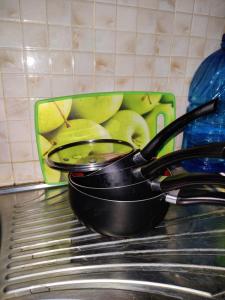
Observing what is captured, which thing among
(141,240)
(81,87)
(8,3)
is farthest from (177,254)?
(8,3)

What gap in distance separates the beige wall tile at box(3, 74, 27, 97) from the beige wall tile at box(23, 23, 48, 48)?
0.29 ft

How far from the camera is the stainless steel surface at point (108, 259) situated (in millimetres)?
426

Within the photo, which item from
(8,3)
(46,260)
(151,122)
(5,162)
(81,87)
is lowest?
(46,260)

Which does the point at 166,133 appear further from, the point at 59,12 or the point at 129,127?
the point at 59,12

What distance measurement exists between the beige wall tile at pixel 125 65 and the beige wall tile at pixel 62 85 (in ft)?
0.49

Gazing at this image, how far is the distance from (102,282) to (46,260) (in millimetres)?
134

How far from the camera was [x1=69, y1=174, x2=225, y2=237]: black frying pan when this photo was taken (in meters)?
0.44

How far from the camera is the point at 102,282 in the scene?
439 mm

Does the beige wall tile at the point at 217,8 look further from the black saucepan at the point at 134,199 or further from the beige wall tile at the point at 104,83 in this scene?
the black saucepan at the point at 134,199

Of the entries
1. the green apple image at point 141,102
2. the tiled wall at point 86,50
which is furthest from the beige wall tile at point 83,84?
the green apple image at point 141,102

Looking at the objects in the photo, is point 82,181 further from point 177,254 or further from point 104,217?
point 177,254

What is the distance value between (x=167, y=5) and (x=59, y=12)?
1.05 ft

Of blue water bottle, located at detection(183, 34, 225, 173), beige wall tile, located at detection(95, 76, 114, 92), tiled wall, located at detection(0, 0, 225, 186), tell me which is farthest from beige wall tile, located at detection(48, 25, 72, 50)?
blue water bottle, located at detection(183, 34, 225, 173)

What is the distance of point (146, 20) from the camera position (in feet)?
2.21
